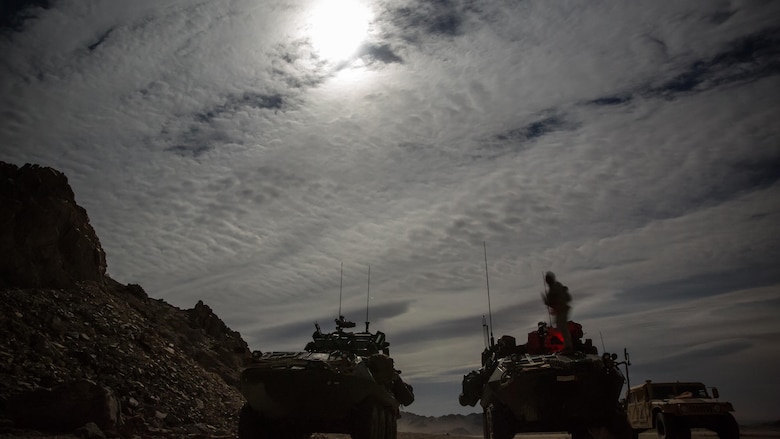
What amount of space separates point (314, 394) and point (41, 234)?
15127mm

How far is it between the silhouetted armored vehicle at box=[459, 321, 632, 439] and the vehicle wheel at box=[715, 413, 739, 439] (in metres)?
3.89

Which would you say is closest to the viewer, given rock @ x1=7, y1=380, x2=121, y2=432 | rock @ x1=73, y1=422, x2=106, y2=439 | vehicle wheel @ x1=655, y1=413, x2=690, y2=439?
rock @ x1=73, y1=422, x2=106, y2=439

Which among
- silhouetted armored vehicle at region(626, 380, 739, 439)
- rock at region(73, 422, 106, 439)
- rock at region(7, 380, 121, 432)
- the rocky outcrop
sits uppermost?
the rocky outcrop

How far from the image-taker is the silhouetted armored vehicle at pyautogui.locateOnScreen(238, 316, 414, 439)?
1224cm

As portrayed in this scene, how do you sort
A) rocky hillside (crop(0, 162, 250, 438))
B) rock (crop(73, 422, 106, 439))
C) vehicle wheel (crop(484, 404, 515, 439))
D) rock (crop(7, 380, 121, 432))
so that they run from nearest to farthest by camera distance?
1. rock (crop(73, 422, 106, 439))
2. rock (crop(7, 380, 121, 432))
3. rocky hillside (crop(0, 162, 250, 438))
4. vehicle wheel (crop(484, 404, 515, 439))

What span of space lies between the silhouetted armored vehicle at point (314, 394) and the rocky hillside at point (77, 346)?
0.96m

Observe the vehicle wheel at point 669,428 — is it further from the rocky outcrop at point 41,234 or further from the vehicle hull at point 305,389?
the rocky outcrop at point 41,234

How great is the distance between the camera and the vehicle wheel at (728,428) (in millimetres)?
15273

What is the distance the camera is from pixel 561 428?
13.9 m

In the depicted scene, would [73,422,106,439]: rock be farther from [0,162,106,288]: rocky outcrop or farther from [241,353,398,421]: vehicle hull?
[0,162,106,288]: rocky outcrop

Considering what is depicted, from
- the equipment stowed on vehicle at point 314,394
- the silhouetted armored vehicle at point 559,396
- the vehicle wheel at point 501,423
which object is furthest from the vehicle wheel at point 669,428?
the equipment stowed on vehicle at point 314,394

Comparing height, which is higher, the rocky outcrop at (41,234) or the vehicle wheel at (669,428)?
the rocky outcrop at (41,234)

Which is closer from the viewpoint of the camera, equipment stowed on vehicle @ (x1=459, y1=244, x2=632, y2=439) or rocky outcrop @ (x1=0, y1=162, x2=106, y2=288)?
equipment stowed on vehicle @ (x1=459, y1=244, x2=632, y2=439)

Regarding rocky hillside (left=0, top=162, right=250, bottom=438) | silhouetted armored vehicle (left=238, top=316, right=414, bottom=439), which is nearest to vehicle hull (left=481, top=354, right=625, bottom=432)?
silhouetted armored vehicle (left=238, top=316, right=414, bottom=439)
